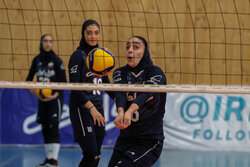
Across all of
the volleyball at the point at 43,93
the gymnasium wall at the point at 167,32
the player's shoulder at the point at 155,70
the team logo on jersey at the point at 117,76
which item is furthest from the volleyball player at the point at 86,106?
the gymnasium wall at the point at 167,32

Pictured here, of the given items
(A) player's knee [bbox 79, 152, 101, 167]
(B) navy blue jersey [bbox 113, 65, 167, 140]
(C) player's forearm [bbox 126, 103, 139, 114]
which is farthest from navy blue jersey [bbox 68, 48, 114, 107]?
(C) player's forearm [bbox 126, 103, 139, 114]

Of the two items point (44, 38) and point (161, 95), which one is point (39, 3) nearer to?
point (44, 38)

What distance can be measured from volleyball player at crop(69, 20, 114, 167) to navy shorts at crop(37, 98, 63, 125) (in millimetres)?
1694

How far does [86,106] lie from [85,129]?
0.26 metres

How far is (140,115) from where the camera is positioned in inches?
148

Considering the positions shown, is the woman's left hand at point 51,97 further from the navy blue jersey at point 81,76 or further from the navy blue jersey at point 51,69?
the navy blue jersey at point 81,76

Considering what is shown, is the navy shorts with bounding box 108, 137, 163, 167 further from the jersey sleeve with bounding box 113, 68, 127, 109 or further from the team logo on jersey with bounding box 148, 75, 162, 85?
the team logo on jersey with bounding box 148, 75, 162, 85

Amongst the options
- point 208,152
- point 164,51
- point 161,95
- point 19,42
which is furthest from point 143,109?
point 19,42

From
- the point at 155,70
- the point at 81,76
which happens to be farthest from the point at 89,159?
the point at 155,70

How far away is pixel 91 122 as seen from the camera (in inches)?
179

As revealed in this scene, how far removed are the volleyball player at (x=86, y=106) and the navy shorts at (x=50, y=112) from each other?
1.69 meters

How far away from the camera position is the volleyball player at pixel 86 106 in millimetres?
4445

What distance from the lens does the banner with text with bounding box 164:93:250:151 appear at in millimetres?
7578

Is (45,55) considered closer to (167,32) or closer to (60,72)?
(60,72)
